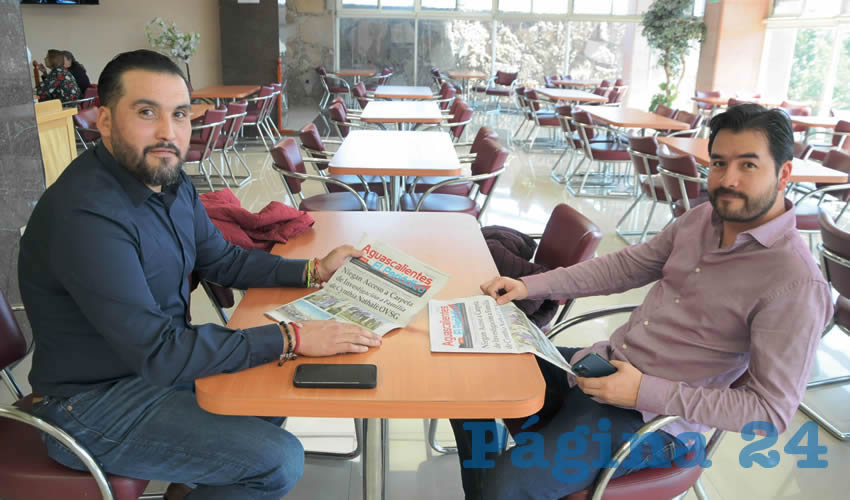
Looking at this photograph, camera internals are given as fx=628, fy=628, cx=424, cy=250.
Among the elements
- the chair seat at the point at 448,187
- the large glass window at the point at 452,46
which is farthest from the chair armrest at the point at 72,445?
the large glass window at the point at 452,46

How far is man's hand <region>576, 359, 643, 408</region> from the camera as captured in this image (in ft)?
4.39

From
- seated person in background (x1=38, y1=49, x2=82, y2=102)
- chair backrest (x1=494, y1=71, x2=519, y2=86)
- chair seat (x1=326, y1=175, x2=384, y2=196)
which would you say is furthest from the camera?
chair backrest (x1=494, y1=71, x2=519, y2=86)

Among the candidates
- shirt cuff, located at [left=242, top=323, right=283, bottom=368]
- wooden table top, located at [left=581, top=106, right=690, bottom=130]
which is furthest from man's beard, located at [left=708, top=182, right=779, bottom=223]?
wooden table top, located at [left=581, top=106, right=690, bottom=130]

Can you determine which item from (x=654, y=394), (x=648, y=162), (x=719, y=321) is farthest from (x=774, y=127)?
(x=648, y=162)

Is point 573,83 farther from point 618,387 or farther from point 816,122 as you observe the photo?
point 618,387

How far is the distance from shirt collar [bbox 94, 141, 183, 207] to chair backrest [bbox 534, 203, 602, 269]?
1214 mm

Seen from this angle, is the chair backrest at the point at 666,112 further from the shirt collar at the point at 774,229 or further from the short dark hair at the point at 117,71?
the short dark hair at the point at 117,71

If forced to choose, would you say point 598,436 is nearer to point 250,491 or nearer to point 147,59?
point 250,491

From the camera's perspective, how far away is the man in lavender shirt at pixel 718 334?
4.14 ft

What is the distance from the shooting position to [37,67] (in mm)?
8367

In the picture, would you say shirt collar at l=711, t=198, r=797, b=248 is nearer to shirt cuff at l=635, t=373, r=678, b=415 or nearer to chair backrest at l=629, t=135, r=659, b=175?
shirt cuff at l=635, t=373, r=678, b=415

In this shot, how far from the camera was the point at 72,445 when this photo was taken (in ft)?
4.15

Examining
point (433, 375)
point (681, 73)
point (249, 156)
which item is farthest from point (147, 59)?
point (681, 73)

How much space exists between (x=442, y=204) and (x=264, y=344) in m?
2.46
